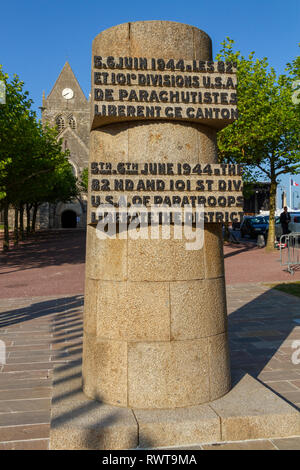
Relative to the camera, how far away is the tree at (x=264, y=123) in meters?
19.3

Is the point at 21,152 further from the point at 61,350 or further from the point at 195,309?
the point at 195,309

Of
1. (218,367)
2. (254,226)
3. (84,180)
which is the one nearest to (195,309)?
(218,367)

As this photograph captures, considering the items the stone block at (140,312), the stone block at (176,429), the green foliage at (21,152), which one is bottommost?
the stone block at (176,429)

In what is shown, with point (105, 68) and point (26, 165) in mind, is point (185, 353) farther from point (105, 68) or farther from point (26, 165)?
point (26, 165)

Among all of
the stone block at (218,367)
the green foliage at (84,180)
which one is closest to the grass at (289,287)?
the stone block at (218,367)

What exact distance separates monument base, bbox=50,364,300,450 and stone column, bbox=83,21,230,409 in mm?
189

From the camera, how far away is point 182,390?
148 inches

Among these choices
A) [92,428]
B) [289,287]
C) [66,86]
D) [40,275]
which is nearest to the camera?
[92,428]

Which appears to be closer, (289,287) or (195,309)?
(195,309)

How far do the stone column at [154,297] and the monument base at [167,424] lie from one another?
19 centimetres

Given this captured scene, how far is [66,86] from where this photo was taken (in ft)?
249

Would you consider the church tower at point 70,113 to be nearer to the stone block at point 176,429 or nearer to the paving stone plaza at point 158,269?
the paving stone plaza at point 158,269

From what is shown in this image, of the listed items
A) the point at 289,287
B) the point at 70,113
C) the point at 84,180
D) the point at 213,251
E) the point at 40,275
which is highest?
the point at 70,113

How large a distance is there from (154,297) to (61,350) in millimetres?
2929
